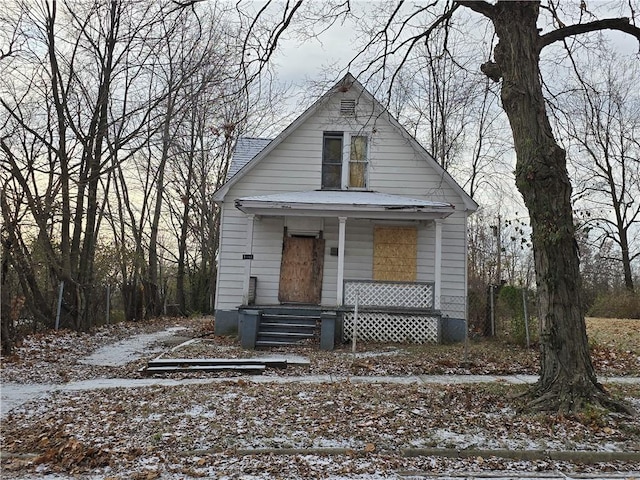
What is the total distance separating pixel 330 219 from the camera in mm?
14656

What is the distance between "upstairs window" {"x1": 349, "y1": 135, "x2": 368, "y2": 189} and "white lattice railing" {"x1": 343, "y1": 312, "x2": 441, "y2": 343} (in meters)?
3.90

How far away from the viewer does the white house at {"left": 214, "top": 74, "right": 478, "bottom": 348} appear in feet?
47.0

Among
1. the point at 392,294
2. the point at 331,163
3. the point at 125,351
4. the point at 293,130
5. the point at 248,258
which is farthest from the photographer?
the point at 331,163

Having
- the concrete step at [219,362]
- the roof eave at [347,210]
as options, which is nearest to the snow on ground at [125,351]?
the concrete step at [219,362]

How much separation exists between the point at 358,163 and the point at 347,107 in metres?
1.63

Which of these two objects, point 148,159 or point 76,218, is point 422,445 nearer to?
point 76,218

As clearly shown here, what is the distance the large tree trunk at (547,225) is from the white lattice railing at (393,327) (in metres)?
6.57

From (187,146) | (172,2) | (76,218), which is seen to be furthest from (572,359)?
(187,146)

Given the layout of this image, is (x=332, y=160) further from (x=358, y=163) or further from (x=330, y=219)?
(x=330, y=219)

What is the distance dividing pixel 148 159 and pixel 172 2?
71.8ft

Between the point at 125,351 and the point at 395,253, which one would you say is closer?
the point at 125,351

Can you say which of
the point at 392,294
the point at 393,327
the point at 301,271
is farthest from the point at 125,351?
the point at 392,294

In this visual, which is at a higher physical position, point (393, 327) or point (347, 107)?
point (347, 107)

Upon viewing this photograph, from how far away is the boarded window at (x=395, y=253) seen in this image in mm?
14461
